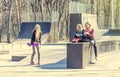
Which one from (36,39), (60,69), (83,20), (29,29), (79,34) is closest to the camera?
(60,69)

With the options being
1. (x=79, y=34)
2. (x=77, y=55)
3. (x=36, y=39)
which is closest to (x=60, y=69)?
(x=77, y=55)

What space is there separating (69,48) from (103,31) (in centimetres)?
1622

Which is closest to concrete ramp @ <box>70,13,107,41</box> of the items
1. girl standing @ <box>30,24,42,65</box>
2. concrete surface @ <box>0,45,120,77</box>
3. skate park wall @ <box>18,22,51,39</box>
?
skate park wall @ <box>18,22,51,39</box>

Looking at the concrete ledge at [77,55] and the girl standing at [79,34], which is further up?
the girl standing at [79,34]

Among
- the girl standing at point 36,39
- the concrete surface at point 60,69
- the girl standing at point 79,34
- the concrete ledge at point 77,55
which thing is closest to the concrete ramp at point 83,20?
the concrete surface at point 60,69

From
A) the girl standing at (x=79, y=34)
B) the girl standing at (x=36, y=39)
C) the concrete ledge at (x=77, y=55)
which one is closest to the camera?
the concrete ledge at (x=77, y=55)

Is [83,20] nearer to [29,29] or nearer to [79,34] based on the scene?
[29,29]

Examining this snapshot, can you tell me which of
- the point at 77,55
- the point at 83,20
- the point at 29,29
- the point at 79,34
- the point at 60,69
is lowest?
the point at 60,69

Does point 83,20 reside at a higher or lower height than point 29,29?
higher

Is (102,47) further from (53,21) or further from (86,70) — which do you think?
(53,21)

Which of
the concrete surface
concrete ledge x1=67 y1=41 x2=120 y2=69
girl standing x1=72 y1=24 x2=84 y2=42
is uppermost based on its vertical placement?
girl standing x1=72 y1=24 x2=84 y2=42

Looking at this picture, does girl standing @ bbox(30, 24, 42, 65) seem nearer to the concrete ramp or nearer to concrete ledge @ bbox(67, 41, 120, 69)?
concrete ledge @ bbox(67, 41, 120, 69)

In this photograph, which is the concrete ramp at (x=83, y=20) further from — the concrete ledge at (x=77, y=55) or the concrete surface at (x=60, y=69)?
the concrete ledge at (x=77, y=55)

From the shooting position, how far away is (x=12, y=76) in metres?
14.9
